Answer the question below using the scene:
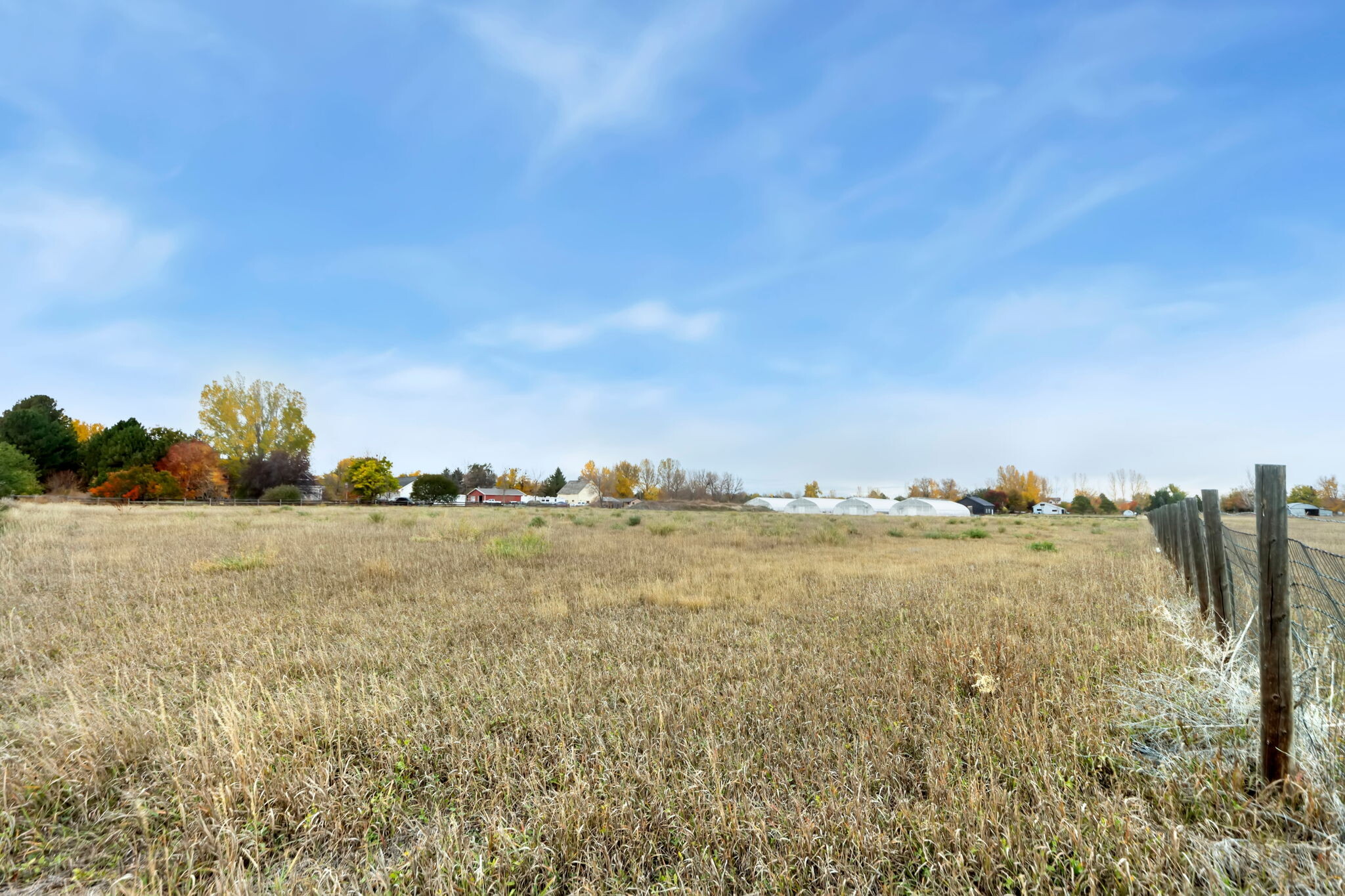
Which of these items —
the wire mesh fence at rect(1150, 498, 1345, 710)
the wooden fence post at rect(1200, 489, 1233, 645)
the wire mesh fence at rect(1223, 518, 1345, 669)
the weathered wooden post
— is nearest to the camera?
the wire mesh fence at rect(1150, 498, 1345, 710)

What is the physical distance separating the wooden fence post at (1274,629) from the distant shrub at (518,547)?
1238 centimetres

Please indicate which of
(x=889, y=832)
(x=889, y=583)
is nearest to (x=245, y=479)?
(x=889, y=583)

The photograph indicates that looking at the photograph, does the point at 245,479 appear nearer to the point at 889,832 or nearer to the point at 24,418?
the point at 24,418

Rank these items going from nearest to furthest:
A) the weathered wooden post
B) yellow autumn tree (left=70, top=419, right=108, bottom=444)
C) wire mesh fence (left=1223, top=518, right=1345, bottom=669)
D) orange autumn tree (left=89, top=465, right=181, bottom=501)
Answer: wire mesh fence (left=1223, top=518, right=1345, bottom=669)
the weathered wooden post
orange autumn tree (left=89, top=465, right=181, bottom=501)
yellow autumn tree (left=70, top=419, right=108, bottom=444)

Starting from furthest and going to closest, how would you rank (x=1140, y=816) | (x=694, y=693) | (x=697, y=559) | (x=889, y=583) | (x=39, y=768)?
(x=697, y=559) → (x=889, y=583) → (x=694, y=693) → (x=39, y=768) → (x=1140, y=816)

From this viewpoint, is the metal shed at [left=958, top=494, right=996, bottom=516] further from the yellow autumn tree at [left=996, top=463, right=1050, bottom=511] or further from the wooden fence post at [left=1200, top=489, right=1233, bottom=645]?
the wooden fence post at [left=1200, top=489, right=1233, bottom=645]

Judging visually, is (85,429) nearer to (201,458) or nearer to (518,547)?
(201,458)

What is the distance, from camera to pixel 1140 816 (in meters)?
2.97

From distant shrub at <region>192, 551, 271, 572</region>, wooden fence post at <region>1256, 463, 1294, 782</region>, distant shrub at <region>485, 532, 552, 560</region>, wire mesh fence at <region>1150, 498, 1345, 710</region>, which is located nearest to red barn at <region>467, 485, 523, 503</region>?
distant shrub at <region>485, 532, 552, 560</region>

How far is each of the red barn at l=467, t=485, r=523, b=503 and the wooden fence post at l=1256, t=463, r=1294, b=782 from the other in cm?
10093

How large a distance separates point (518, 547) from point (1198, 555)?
42.4 feet

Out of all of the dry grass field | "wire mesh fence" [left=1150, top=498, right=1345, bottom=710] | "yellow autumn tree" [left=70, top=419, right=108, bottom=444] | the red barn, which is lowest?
the red barn

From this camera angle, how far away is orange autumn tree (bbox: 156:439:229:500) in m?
56.7

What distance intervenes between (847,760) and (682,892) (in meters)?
1.53
